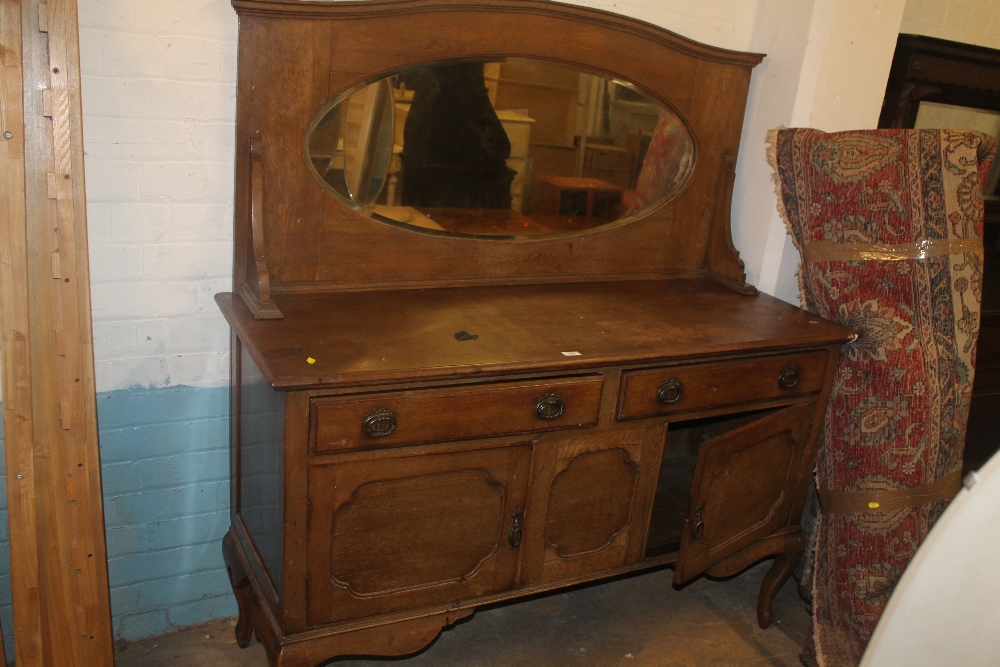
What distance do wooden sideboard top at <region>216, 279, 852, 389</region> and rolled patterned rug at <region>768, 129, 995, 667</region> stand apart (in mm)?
140

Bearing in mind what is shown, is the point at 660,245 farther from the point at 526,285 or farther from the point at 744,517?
the point at 744,517

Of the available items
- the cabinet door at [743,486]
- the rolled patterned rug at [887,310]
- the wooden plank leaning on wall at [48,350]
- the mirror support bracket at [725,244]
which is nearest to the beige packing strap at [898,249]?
the rolled patterned rug at [887,310]

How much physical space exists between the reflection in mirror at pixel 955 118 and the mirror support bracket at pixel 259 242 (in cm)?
205

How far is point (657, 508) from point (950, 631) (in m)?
1.42

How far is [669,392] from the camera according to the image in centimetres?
199

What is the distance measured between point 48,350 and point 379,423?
2.23 feet

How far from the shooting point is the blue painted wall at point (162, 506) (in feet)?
7.06

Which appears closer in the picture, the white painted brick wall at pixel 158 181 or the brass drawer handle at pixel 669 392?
the white painted brick wall at pixel 158 181

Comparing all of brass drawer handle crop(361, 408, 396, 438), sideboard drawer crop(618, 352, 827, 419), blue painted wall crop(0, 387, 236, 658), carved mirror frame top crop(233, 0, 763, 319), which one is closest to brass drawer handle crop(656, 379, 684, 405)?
sideboard drawer crop(618, 352, 827, 419)

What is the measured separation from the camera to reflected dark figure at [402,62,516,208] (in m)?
2.07

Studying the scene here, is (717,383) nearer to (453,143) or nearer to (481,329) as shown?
(481,329)

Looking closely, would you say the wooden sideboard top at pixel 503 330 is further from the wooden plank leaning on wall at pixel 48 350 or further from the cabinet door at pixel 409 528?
the wooden plank leaning on wall at pixel 48 350

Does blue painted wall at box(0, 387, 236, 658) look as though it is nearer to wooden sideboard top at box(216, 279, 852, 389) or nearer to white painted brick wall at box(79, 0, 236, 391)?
white painted brick wall at box(79, 0, 236, 391)

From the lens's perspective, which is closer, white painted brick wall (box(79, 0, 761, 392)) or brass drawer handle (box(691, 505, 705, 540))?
white painted brick wall (box(79, 0, 761, 392))
